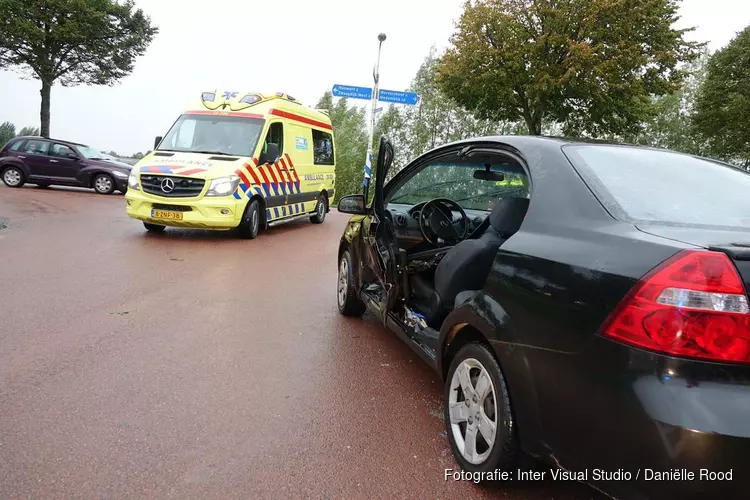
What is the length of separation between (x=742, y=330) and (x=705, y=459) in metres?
0.39

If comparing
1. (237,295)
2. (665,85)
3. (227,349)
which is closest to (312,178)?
(237,295)

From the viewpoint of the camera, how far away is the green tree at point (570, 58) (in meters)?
19.2

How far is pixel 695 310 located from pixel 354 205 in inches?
118

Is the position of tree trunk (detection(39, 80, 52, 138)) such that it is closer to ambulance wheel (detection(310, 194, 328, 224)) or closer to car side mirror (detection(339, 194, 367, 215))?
ambulance wheel (detection(310, 194, 328, 224))

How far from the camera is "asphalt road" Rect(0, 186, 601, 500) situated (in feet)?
7.66

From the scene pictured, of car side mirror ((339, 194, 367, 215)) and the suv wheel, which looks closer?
car side mirror ((339, 194, 367, 215))

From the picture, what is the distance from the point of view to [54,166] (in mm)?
Result: 16109

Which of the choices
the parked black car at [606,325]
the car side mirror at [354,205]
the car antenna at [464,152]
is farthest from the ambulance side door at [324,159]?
the parked black car at [606,325]

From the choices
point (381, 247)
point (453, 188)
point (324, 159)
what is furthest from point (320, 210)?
point (381, 247)

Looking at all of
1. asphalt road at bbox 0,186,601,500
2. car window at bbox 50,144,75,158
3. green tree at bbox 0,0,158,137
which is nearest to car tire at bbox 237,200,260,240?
asphalt road at bbox 0,186,601,500

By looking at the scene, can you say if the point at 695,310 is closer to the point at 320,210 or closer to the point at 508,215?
the point at 508,215

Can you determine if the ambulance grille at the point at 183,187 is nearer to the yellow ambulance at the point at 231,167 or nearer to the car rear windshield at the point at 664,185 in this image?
the yellow ambulance at the point at 231,167

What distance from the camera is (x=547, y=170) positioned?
2.33 meters

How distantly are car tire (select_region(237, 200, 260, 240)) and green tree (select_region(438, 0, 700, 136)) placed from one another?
47.4 feet
